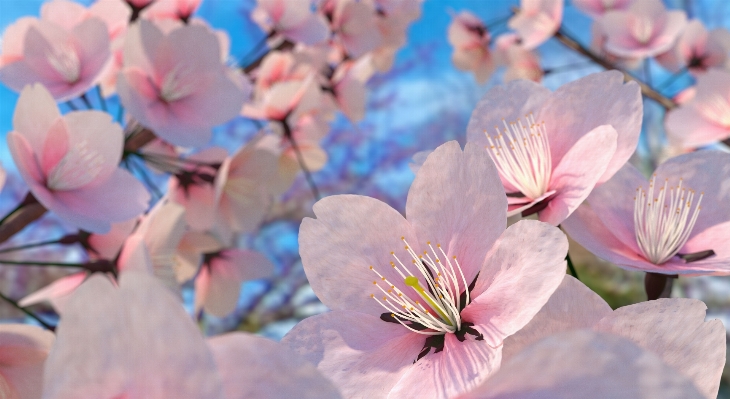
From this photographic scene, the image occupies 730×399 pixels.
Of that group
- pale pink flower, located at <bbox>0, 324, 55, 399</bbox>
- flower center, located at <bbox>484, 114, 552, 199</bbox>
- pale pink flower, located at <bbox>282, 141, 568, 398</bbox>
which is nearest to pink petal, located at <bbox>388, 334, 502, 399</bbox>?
pale pink flower, located at <bbox>282, 141, 568, 398</bbox>

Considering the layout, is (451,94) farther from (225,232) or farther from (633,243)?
(633,243)

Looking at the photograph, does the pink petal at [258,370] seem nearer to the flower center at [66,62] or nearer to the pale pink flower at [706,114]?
the flower center at [66,62]

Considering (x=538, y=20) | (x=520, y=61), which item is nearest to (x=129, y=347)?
(x=538, y=20)

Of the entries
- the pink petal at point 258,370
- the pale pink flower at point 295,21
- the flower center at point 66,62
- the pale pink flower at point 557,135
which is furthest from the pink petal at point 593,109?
A: the pale pink flower at point 295,21

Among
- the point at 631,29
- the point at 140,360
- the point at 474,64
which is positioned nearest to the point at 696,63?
the point at 631,29

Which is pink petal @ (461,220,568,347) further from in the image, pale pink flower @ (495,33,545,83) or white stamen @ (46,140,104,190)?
pale pink flower @ (495,33,545,83)
